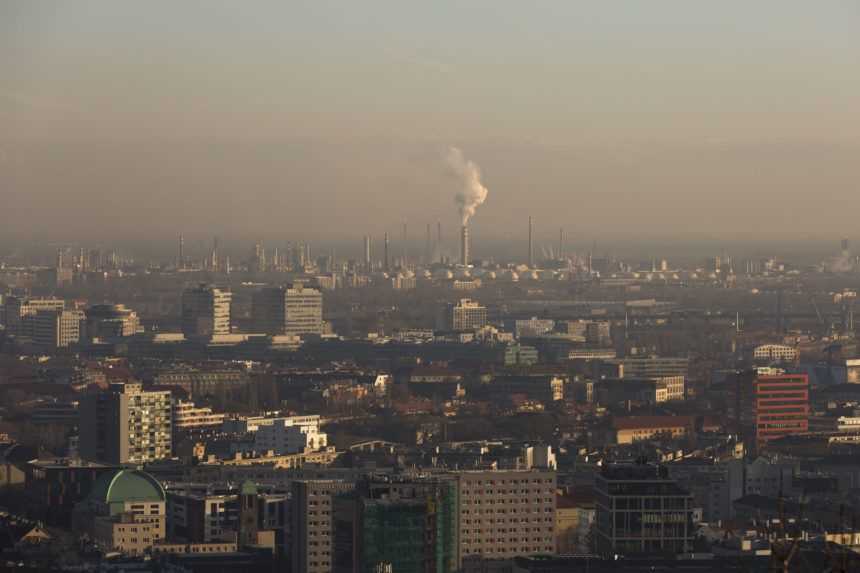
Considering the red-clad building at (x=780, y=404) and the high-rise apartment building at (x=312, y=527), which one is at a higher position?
the red-clad building at (x=780, y=404)

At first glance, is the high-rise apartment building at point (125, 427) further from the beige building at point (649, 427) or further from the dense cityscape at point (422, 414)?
the beige building at point (649, 427)

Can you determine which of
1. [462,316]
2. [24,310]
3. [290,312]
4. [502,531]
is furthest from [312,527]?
[462,316]

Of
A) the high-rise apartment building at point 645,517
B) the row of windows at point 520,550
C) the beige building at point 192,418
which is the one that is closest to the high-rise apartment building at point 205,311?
the beige building at point 192,418

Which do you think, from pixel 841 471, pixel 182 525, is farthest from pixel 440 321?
pixel 182 525

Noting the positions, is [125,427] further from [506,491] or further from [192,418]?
[506,491]

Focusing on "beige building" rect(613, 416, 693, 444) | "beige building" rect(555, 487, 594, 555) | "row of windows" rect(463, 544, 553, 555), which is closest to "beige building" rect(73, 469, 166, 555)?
"row of windows" rect(463, 544, 553, 555)

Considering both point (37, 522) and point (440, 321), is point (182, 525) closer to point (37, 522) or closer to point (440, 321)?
point (37, 522)
